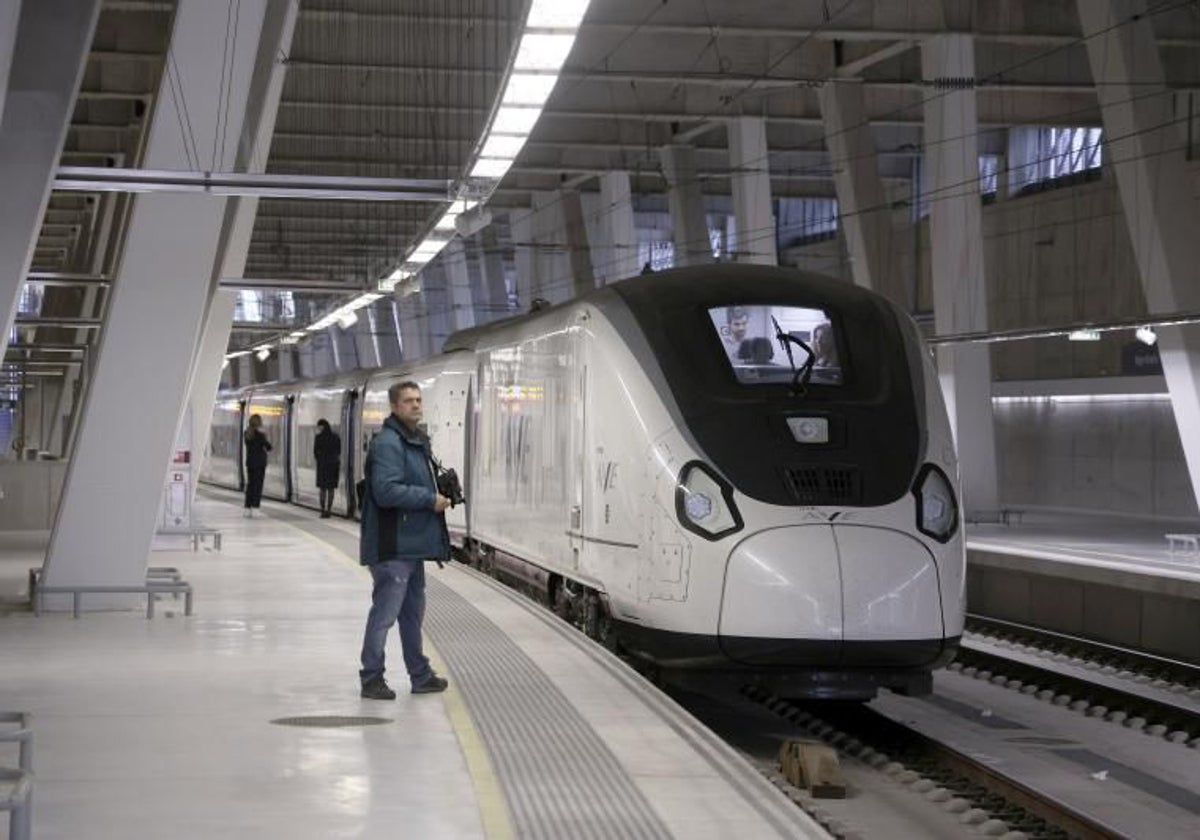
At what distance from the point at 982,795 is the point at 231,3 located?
8.24 metres

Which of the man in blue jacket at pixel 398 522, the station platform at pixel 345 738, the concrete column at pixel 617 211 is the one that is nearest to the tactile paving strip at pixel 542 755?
the station platform at pixel 345 738

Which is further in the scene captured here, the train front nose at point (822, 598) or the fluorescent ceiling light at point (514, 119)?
the fluorescent ceiling light at point (514, 119)

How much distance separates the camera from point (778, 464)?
36.7ft

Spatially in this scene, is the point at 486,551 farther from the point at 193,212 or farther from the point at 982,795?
the point at 982,795

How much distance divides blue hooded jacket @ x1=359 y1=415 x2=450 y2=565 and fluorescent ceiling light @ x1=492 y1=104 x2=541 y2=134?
3.20m

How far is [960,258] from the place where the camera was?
30.5 meters

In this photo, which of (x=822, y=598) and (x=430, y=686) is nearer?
(x=822, y=598)

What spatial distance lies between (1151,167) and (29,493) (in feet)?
58.8

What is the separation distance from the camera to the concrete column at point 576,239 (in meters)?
48.1

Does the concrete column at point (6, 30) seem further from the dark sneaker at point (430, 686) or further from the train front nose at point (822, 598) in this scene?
the train front nose at point (822, 598)

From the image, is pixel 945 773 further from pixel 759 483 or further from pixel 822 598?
pixel 759 483

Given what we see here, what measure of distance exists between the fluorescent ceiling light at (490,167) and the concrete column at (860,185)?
58.4ft

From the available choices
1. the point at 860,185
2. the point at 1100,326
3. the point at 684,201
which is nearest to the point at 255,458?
the point at 860,185

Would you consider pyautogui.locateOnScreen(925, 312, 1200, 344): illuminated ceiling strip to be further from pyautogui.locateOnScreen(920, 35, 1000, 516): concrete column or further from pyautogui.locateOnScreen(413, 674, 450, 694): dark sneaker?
pyautogui.locateOnScreen(920, 35, 1000, 516): concrete column
